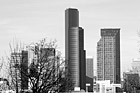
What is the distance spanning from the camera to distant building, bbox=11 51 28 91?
25125 mm

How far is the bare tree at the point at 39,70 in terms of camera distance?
24719 millimetres

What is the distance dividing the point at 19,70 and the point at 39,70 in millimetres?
1357

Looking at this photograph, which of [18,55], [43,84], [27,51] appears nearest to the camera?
[43,84]

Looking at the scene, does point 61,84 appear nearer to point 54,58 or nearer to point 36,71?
point 54,58

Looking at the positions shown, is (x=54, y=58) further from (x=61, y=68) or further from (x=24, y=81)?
(x=24, y=81)

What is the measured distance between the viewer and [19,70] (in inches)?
1003

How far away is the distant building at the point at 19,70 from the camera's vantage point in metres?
25.1

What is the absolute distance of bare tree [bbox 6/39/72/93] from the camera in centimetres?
2472

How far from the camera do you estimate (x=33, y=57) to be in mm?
27031

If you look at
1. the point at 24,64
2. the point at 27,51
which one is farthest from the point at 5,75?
the point at 24,64

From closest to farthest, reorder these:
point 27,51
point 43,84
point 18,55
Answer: point 43,84 → point 18,55 → point 27,51

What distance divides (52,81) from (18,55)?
294cm

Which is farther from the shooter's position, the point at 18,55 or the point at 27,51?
the point at 27,51

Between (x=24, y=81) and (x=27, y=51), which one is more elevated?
(x=27, y=51)
